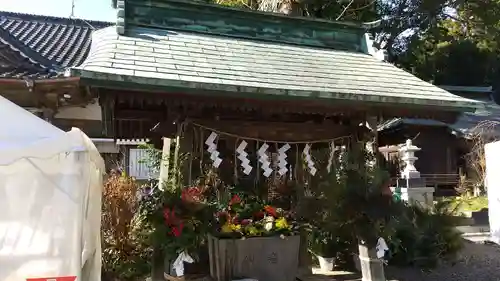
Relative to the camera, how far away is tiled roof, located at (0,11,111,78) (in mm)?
7895

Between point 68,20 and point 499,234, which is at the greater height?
point 68,20

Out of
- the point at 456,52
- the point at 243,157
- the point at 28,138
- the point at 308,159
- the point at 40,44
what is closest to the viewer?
the point at 28,138

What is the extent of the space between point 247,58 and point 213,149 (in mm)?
1438

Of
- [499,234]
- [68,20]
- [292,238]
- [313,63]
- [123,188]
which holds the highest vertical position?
[68,20]

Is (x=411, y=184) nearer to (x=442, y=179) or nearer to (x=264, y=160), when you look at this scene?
(x=442, y=179)

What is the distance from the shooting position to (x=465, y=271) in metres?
6.96

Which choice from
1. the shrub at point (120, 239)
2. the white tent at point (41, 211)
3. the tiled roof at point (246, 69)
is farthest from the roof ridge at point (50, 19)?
the white tent at point (41, 211)

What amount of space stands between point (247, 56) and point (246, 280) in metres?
3.12

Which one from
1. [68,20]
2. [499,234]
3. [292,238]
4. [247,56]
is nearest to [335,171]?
[292,238]

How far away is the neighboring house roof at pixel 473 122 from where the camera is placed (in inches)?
618

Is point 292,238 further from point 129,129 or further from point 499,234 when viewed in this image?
point 499,234

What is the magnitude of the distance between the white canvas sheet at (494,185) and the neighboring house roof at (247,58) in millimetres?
3750

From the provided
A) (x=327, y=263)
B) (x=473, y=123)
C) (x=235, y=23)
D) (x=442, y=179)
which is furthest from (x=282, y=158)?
(x=473, y=123)

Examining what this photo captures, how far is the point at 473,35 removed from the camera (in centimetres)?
2353
